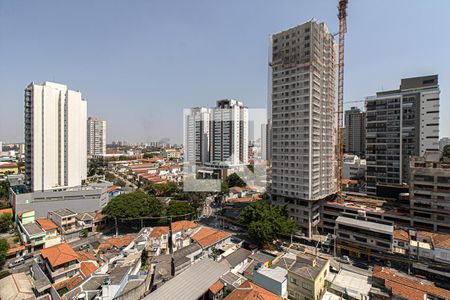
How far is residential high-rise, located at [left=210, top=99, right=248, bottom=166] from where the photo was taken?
35094 millimetres

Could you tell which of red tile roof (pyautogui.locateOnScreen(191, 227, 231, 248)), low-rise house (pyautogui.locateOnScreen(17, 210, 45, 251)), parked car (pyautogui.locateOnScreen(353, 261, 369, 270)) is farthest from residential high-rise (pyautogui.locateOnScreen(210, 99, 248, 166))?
low-rise house (pyautogui.locateOnScreen(17, 210, 45, 251))

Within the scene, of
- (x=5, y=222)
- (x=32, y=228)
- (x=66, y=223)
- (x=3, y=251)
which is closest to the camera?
(x=3, y=251)

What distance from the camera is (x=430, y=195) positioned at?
13016 mm

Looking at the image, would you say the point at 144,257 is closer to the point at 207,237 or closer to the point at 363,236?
the point at 207,237

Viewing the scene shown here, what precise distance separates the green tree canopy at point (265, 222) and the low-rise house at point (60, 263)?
30.8 feet

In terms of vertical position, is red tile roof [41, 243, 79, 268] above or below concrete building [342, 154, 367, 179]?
below

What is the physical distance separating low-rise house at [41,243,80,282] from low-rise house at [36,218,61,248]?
4208mm

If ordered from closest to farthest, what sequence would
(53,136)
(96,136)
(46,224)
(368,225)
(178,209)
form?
(368,225), (46,224), (178,209), (53,136), (96,136)

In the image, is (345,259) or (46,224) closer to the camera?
(345,259)

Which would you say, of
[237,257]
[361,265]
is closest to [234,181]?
[237,257]

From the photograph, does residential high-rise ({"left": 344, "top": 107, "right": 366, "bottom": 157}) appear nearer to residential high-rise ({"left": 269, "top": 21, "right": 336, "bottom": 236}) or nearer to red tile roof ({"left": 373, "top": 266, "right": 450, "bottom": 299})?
residential high-rise ({"left": 269, "top": 21, "right": 336, "bottom": 236})

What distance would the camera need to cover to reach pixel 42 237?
46.4ft

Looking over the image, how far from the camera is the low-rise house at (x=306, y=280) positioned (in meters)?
8.59

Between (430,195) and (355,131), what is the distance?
3857cm
